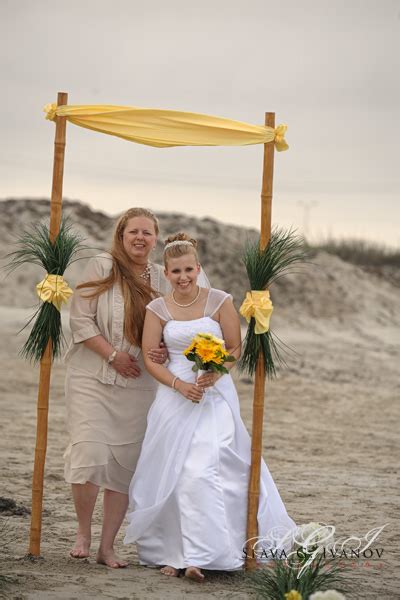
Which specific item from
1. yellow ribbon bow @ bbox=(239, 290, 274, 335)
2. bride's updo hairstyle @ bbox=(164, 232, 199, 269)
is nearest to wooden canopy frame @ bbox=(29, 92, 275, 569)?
yellow ribbon bow @ bbox=(239, 290, 274, 335)

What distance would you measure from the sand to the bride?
0.21 metres

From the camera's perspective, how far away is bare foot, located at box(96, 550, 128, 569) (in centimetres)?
740

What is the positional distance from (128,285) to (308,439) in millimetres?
6959

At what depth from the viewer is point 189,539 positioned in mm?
7082

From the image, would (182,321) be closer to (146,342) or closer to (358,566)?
(146,342)

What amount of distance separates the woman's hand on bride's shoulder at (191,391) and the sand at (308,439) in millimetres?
1073

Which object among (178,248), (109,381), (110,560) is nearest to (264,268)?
(178,248)

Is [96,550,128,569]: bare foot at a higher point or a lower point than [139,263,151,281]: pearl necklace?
lower

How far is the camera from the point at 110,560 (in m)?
7.43

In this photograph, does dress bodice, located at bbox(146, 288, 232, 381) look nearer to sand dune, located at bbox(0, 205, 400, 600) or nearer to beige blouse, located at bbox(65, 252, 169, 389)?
beige blouse, located at bbox(65, 252, 169, 389)

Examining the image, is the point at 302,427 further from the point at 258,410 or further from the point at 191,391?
the point at 191,391

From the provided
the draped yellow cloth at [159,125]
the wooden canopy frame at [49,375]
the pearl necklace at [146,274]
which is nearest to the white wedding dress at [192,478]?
the wooden canopy frame at [49,375]

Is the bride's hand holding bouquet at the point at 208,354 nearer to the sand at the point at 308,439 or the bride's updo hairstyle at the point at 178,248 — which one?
the bride's updo hairstyle at the point at 178,248

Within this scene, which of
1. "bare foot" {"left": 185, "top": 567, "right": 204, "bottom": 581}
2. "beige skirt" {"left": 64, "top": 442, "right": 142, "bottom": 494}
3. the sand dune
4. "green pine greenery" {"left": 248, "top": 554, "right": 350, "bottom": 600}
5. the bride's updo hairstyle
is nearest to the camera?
"green pine greenery" {"left": 248, "top": 554, "right": 350, "bottom": 600}
